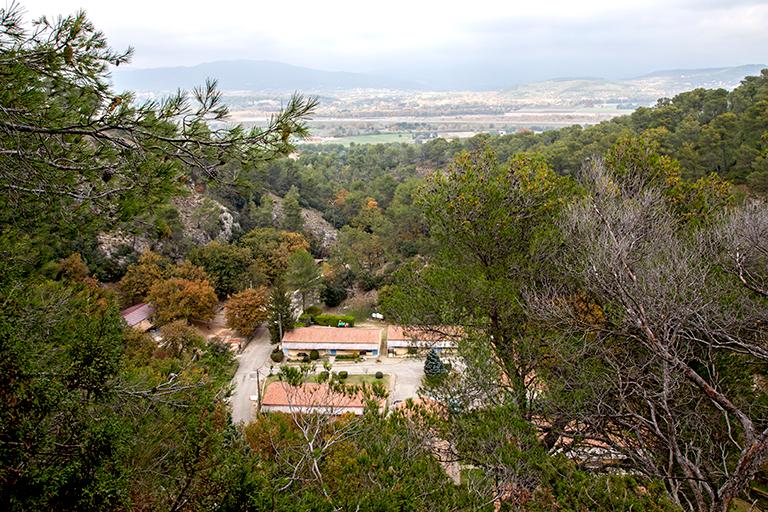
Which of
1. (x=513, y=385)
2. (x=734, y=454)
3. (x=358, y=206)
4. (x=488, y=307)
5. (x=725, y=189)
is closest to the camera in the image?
(x=734, y=454)

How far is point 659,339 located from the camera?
4.93 meters

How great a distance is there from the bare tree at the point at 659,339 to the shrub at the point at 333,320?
1464cm

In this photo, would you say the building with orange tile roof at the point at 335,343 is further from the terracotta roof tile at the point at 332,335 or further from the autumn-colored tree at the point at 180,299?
the autumn-colored tree at the point at 180,299

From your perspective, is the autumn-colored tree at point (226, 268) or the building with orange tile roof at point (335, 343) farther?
the autumn-colored tree at point (226, 268)

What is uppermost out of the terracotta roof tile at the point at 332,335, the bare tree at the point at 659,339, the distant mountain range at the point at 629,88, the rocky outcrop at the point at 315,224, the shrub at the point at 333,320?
the distant mountain range at the point at 629,88

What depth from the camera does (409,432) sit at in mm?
4258

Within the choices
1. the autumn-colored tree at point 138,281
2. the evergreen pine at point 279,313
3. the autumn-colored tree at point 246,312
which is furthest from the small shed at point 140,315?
the evergreen pine at point 279,313

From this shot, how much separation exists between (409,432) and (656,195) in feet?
18.2

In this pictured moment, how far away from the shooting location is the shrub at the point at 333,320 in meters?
20.3

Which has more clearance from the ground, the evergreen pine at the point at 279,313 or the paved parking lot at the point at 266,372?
the evergreen pine at the point at 279,313

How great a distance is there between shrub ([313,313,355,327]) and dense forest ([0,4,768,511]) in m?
13.3

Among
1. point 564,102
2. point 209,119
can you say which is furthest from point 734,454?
point 564,102

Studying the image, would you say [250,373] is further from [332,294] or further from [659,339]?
[659,339]

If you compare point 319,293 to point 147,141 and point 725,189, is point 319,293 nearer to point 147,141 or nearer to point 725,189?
point 725,189
